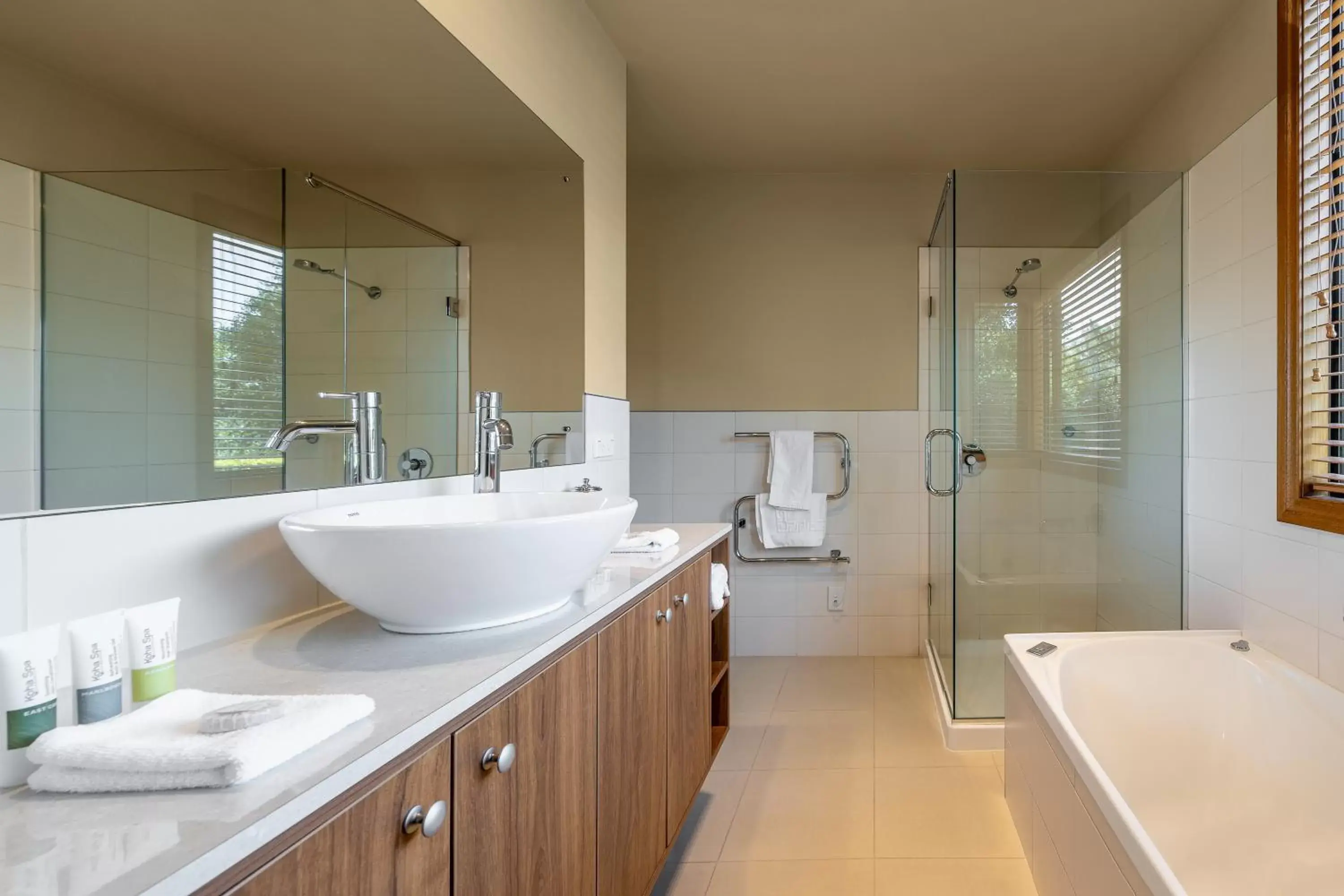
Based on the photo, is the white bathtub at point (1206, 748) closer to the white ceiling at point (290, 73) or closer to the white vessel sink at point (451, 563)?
the white vessel sink at point (451, 563)

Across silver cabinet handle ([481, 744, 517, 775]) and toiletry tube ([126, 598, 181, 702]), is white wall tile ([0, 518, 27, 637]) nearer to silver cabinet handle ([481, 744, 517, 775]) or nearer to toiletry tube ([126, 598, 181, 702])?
toiletry tube ([126, 598, 181, 702])

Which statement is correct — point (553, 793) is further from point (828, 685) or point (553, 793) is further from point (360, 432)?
point (828, 685)

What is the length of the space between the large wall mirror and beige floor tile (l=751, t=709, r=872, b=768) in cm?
156

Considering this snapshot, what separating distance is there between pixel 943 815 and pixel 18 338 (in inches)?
89.7

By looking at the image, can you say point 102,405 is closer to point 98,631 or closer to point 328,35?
point 98,631

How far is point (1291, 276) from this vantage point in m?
1.78

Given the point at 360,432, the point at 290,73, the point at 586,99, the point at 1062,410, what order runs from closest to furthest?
the point at 290,73
the point at 360,432
the point at 586,99
the point at 1062,410

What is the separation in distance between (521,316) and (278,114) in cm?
76

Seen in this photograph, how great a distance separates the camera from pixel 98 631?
65 cm

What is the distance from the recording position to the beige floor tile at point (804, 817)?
1.88 m

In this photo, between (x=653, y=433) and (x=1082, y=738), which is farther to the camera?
(x=653, y=433)

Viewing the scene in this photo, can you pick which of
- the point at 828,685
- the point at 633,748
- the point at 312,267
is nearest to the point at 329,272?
the point at 312,267

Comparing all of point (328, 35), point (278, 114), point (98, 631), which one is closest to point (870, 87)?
point (328, 35)

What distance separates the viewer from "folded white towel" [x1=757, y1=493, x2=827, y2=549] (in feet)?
10.9
